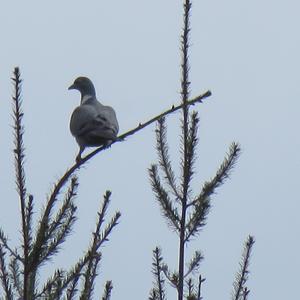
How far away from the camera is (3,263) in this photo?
3.14 m

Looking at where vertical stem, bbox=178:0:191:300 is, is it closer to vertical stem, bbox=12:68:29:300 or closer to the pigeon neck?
vertical stem, bbox=12:68:29:300

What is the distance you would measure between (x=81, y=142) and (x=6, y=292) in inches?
154

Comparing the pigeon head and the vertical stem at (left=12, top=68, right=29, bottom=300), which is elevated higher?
the pigeon head

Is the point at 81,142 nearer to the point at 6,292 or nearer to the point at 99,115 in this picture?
the point at 99,115

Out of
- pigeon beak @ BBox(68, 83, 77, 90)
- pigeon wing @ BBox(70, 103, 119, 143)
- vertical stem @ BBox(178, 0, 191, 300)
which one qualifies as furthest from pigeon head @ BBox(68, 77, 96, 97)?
vertical stem @ BBox(178, 0, 191, 300)

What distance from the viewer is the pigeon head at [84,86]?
26.2 ft

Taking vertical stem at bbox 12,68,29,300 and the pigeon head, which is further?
the pigeon head

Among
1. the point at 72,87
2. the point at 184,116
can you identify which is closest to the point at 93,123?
the point at 72,87

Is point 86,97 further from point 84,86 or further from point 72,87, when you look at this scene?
point 72,87

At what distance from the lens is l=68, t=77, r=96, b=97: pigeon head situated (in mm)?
7988

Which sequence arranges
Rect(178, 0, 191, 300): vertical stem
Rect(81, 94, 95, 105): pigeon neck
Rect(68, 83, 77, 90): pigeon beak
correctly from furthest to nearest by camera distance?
Rect(68, 83, 77, 90): pigeon beak → Rect(81, 94, 95, 105): pigeon neck → Rect(178, 0, 191, 300): vertical stem

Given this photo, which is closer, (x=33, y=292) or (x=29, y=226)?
(x=29, y=226)

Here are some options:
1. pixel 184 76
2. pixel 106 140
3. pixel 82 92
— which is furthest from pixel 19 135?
pixel 82 92

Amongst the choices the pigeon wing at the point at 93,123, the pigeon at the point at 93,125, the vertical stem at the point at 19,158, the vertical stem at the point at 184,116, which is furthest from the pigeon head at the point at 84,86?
the vertical stem at the point at 19,158
